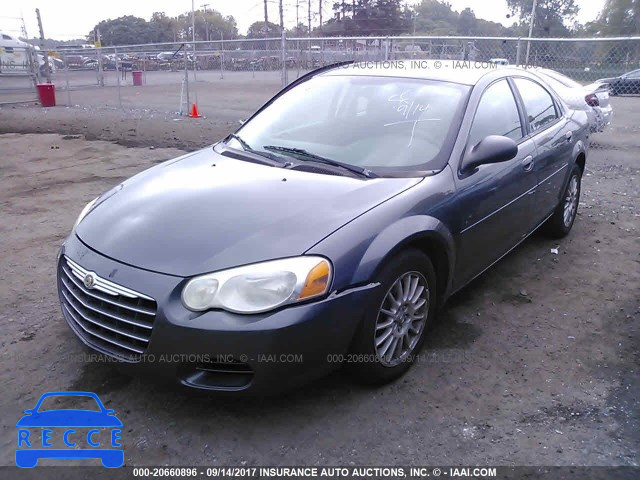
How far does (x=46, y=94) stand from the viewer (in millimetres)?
16875

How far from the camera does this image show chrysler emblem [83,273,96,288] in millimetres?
2629

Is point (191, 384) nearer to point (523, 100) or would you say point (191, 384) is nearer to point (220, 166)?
point (220, 166)

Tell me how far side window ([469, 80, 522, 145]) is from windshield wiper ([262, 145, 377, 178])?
2.53 feet

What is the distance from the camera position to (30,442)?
2555mm

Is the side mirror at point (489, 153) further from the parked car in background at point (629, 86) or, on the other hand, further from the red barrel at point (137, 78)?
the red barrel at point (137, 78)

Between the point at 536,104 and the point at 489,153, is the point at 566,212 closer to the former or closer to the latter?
the point at 536,104

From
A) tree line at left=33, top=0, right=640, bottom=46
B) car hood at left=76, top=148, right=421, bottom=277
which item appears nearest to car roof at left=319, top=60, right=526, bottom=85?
car hood at left=76, top=148, right=421, bottom=277

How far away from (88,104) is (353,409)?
17720 millimetres

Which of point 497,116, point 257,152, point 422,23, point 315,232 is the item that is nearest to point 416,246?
point 315,232

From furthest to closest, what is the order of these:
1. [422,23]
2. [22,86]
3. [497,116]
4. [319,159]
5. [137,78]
A: 1. [422,23]
2. [137,78]
3. [22,86]
4. [497,116]
5. [319,159]

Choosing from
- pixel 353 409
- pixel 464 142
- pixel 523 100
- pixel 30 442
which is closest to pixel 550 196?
pixel 523 100

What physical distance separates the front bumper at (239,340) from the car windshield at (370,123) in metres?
1.12

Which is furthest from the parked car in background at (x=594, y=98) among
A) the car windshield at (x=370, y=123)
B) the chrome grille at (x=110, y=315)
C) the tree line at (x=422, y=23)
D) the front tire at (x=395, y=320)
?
the tree line at (x=422, y=23)

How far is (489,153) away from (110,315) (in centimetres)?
232
